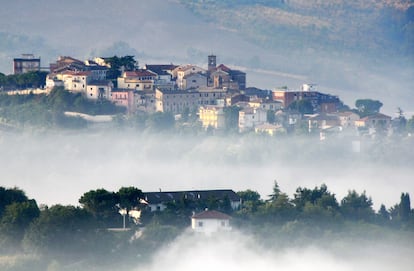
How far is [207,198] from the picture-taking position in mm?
53844

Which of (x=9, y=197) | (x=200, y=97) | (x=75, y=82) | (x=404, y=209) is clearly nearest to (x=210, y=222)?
(x=9, y=197)

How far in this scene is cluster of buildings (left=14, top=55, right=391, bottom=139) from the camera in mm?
77812

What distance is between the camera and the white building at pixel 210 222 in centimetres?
5169

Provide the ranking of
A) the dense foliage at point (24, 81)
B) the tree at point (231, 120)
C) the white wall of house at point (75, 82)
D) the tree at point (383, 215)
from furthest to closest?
the dense foliage at point (24, 81)
the white wall of house at point (75, 82)
the tree at point (231, 120)
the tree at point (383, 215)

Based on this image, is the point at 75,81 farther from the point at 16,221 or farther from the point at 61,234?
the point at 61,234

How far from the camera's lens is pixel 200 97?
263ft

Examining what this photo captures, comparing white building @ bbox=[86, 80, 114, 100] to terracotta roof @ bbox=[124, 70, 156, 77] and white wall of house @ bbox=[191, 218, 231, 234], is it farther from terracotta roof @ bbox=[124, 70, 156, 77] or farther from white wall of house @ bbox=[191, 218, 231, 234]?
white wall of house @ bbox=[191, 218, 231, 234]

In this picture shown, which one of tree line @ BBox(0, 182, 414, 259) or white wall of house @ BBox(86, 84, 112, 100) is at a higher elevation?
white wall of house @ BBox(86, 84, 112, 100)

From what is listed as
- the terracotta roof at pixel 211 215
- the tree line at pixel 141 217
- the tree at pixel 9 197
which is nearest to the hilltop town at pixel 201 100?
the tree line at pixel 141 217

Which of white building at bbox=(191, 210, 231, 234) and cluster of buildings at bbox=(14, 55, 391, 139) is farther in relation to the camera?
cluster of buildings at bbox=(14, 55, 391, 139)

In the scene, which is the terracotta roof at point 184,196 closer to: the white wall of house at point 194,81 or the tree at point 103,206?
the tree at point 103,206

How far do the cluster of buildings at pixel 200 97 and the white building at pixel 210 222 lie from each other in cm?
2500

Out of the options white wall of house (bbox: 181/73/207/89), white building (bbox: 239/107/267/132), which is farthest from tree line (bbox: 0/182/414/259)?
white wall of house (bbox: 181/73/207/89)

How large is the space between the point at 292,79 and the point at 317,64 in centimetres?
710
